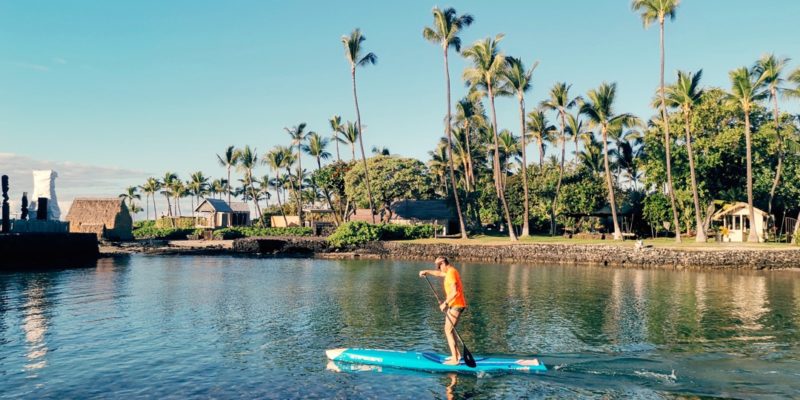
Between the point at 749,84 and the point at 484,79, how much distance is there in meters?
23.1

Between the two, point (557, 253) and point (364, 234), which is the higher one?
point (364, 234)

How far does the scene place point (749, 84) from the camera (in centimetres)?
5234

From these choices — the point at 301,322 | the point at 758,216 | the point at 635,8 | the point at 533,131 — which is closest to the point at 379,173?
A: the point at 533,131

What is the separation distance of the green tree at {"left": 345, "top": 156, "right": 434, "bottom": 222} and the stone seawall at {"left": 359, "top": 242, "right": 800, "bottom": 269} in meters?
16.5

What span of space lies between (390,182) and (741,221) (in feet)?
132

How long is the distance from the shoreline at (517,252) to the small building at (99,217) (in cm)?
544

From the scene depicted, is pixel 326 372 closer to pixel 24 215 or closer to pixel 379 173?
pixel 24 215

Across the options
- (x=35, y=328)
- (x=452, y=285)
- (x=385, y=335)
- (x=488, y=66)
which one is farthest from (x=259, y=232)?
(x=452, y=285)

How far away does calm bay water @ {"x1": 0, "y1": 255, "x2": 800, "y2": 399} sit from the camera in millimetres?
14570

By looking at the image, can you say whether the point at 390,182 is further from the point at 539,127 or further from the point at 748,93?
the point at 748,93

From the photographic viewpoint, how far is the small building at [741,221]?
55.8 meters

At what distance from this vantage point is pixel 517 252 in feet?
184

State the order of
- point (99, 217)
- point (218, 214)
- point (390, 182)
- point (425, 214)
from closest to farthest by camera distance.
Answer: point (425, 214) < point (390, 182) < point (99, 217) < point (218, 214)

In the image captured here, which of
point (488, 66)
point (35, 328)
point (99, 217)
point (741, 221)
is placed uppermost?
point (488, 66)
